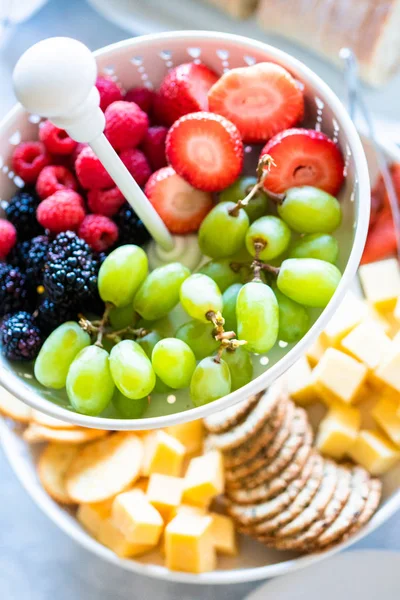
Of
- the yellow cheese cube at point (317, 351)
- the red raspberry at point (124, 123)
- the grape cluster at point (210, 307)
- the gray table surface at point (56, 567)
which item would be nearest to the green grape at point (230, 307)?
the grape cluster at point (210, 307)

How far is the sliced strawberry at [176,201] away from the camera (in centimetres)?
75

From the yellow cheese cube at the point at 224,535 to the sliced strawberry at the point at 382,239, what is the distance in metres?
0.44

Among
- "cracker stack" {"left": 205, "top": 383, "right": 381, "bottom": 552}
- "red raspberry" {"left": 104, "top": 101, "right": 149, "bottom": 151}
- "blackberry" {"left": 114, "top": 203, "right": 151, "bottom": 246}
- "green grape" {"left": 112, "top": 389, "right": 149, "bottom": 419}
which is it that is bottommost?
"cracker stack" {"left": 205, "top": 383, "right": 381, "bottom": 552}

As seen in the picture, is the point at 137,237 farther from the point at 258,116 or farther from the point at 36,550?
the point at 36,550

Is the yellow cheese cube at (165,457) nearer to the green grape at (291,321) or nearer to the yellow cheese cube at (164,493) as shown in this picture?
the yellow cheese cube at (164,493)

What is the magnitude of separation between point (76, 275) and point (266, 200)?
23 cm

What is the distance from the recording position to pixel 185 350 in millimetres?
660

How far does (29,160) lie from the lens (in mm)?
792

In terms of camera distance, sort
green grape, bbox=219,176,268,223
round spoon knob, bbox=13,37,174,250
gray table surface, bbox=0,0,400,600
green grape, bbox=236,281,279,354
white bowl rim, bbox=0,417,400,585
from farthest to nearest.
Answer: gray table surface, bbox=0,0,400,600
white bowl rim, bbox=0,417,400,585
green grape, bbox=219,176,268,223
green grape, bbox=236,281,279,354
round spoon knob, bbox=13,37,174,250

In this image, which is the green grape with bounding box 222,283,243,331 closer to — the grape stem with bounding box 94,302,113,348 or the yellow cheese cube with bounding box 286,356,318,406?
the grape stem with bounding box 94,302,113,348

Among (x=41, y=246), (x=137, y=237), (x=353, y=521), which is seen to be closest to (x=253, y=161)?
(x=137, y=237)

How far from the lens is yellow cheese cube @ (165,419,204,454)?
0.96 meters

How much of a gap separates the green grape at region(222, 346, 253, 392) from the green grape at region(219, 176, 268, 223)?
0.52 ft

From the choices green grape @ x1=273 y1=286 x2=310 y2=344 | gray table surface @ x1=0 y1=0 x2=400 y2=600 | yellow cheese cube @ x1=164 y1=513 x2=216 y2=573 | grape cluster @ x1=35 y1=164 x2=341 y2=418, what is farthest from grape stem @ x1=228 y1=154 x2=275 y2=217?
gray table surface @ x1=0 y1=0 x2=400 y2=600
